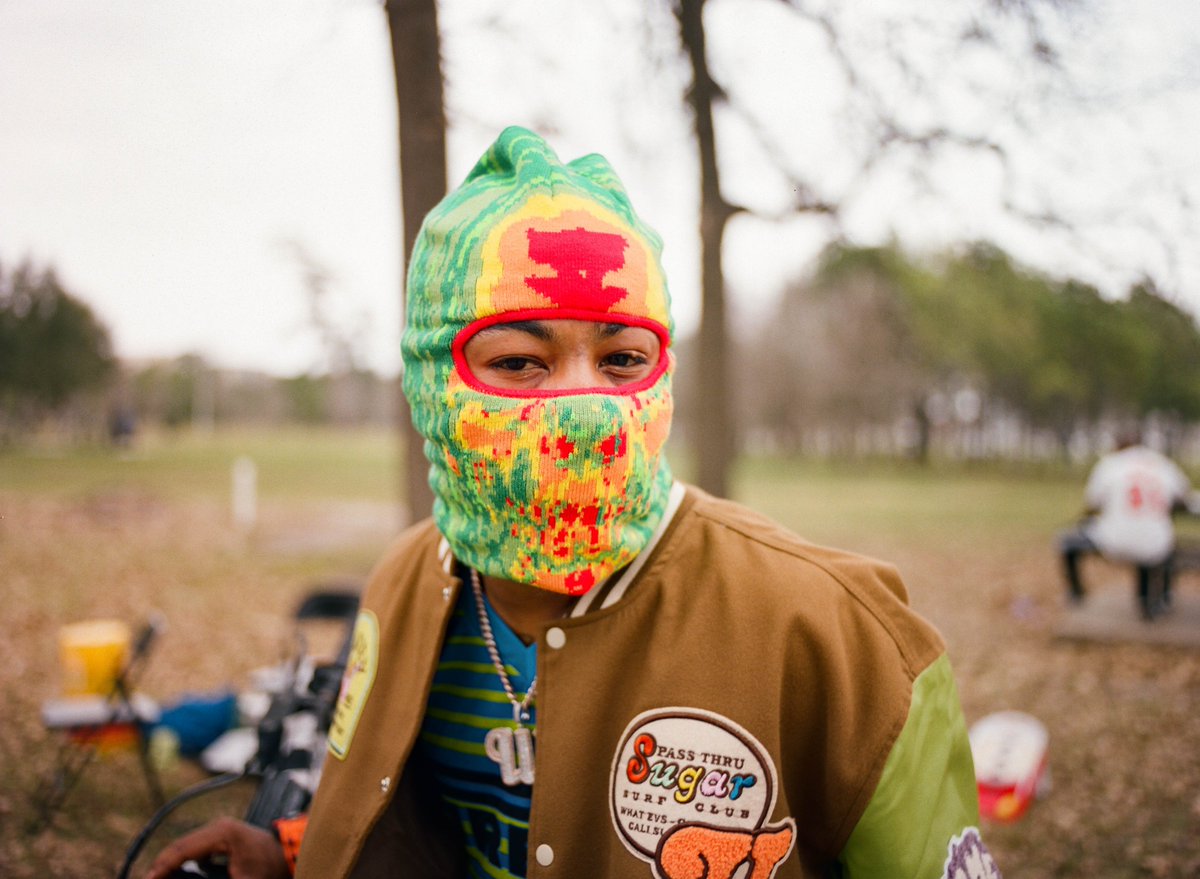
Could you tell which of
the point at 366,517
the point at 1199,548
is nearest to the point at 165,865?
the point at 1199,548

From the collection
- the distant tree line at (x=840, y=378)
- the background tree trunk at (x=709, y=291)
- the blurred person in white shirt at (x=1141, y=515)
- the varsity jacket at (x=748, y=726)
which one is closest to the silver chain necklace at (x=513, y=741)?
the varsity jacket at (x=748, y=726)

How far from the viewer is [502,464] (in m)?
1.57

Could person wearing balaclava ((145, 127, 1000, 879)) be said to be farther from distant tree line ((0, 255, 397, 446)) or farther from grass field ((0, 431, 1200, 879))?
distant tree line ((0, 255, 397, 446))

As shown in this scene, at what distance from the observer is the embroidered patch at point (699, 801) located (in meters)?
1.50

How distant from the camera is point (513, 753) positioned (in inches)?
68.4

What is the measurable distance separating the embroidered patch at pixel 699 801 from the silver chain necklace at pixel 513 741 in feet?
0.84

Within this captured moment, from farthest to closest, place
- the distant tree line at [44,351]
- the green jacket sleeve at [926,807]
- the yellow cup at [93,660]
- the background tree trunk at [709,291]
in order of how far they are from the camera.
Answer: the distant tree line at [44,351]
the background tree trunk at [709,291]
the yellow cup at [93,660]
the green jacket sleeve at [926,807]

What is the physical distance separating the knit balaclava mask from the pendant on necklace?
0.38 metres

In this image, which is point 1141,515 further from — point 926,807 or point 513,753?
point 513,753

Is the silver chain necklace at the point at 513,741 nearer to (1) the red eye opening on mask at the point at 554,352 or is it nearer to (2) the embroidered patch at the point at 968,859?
(1) the red eye opening on mask at the point at 554,352

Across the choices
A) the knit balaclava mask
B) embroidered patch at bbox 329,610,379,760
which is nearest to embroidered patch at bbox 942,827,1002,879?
the knit balaclava mask

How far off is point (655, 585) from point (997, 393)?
164ft

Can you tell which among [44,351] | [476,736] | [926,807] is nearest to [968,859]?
[926,807]

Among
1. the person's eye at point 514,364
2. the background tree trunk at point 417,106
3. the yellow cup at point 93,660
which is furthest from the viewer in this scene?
the yellow cup at point 93,660
